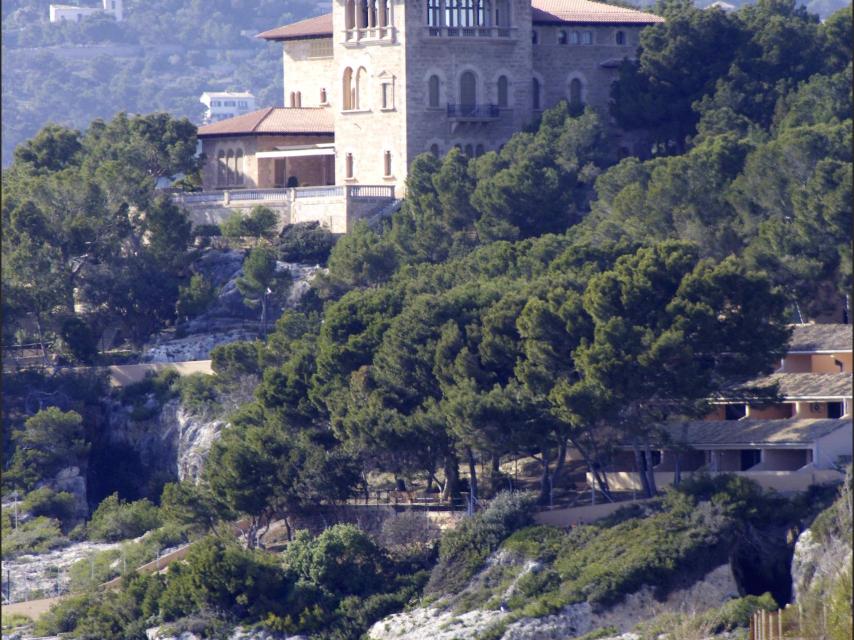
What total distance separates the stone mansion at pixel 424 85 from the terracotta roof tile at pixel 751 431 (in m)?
23.4

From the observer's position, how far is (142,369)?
76.1 meters

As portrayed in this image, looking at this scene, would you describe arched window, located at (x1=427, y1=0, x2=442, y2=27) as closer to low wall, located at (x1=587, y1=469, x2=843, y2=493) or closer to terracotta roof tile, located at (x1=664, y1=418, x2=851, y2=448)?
terracotta roof tile, located at (x1=664, y1=418, x2=851, y2=448)

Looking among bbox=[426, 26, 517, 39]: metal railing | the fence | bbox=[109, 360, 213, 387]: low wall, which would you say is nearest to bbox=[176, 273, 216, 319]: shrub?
bbox=[109, 360, 213, 387]: low wall

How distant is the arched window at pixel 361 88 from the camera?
266ft

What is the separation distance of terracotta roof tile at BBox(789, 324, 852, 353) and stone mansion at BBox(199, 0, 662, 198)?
2175cm

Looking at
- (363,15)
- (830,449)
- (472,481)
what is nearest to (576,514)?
(472,481)

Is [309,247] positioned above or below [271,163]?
below

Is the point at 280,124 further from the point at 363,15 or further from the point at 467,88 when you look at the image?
the point at 467,88

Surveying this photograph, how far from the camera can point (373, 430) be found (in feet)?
198

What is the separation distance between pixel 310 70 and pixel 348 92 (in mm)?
5956

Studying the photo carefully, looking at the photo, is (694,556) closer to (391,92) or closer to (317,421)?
(317,421)

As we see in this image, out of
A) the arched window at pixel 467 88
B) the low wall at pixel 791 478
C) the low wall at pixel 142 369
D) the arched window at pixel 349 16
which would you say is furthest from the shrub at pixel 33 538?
the arched window at pixel 349 16

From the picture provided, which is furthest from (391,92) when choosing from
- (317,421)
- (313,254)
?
(317,421)

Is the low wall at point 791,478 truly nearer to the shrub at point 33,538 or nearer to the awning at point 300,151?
the shrub at point 33,538
